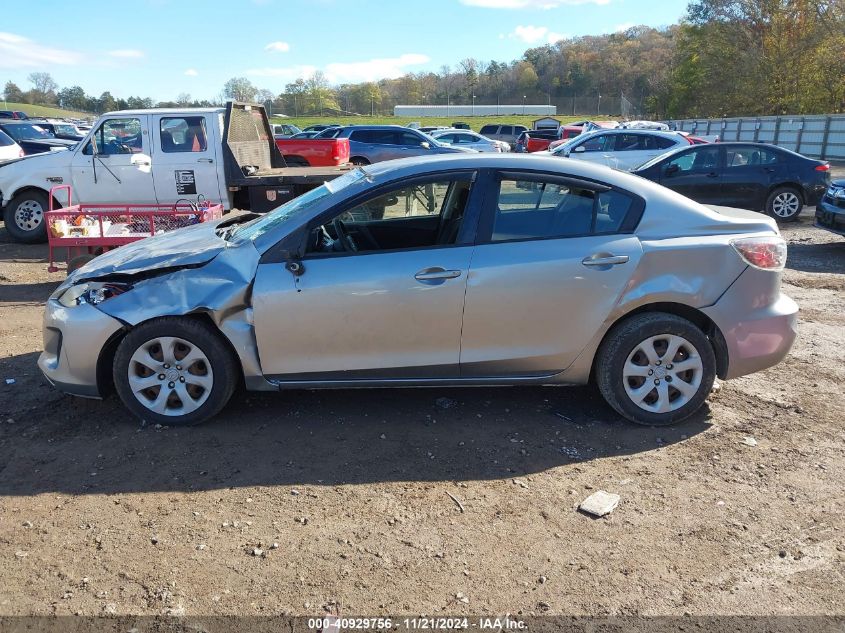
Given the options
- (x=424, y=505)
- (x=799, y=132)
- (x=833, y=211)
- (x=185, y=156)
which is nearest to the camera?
(x=424, y=505)

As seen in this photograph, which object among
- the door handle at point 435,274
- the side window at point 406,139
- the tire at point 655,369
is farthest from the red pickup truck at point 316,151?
the tire at point 655,369

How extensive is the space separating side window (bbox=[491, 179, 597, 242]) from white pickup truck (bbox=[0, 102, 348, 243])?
5.70 meters

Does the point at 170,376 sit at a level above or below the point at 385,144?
below

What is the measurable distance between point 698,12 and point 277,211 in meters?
56.0

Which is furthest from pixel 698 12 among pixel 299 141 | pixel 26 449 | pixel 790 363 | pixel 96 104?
pixel 96 104

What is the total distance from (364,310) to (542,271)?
1.09 metres

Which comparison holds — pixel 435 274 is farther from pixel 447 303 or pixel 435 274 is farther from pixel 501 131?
pixel 501 131

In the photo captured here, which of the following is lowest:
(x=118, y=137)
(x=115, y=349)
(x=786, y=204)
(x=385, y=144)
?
(x=786, y=204)

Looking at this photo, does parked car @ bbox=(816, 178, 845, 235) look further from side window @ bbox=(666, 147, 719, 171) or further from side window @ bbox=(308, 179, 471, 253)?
side window @ bbox=(308, 179, 471, 253)

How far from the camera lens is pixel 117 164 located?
9.84 metres

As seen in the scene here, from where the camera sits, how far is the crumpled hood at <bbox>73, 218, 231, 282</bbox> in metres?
4.20

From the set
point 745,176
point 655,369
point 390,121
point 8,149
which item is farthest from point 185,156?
point 390,121

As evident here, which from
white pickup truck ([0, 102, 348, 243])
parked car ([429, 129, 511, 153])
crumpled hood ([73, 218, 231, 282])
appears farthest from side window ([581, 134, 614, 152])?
crumpled hood ([73, 218, 231, 282])

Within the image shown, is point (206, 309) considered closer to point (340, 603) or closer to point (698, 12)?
point (340, 603)
